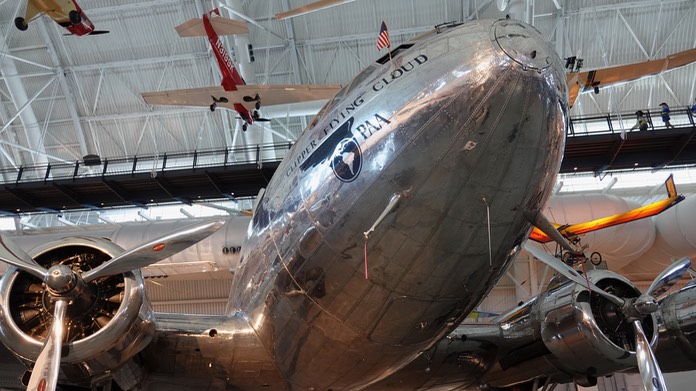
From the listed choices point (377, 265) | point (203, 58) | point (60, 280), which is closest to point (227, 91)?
point (203, 58)

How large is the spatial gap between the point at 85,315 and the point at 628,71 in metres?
18.7

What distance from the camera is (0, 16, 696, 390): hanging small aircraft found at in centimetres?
421

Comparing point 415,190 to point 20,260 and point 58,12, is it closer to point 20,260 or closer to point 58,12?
point 20,260

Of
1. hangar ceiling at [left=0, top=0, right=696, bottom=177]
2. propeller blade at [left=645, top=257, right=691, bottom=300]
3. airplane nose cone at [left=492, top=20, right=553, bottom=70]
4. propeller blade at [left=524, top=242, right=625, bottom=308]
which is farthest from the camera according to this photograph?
hangar ceiling at [left=0, top=0, right=696, bottom=177]

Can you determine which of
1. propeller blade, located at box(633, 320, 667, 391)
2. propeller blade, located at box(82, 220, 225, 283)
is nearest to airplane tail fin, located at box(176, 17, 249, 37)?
propeller blade, located at box(82, 220, 225, 283)

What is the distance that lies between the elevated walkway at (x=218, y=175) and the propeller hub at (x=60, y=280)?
49.9 ft

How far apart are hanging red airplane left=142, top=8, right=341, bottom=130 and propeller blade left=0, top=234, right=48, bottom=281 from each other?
1403 centimetres

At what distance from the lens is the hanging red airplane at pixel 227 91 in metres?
19.3

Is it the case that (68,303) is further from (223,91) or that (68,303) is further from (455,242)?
(223,91)

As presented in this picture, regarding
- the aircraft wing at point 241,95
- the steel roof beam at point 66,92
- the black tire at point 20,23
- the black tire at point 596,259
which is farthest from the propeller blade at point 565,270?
the steel roof beam at point 66,92

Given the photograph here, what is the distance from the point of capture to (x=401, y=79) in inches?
179

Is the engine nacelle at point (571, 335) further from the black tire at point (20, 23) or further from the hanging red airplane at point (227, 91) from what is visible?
the black tire at point (20, 23)

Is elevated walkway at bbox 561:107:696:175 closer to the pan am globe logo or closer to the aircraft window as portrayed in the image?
the aircraft window

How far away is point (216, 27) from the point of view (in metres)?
19.2
